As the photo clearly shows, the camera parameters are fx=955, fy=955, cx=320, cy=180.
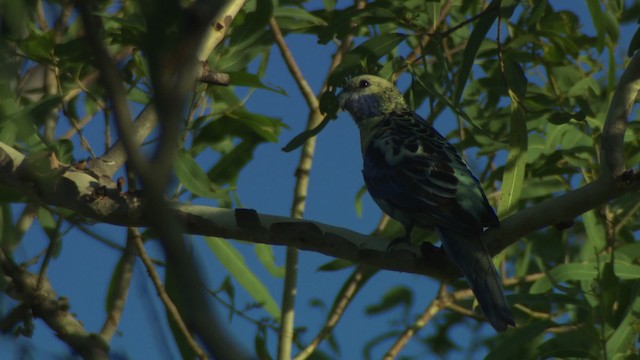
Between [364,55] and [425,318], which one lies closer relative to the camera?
[364,55]

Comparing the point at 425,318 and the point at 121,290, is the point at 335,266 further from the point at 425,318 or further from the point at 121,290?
the point at 121,290

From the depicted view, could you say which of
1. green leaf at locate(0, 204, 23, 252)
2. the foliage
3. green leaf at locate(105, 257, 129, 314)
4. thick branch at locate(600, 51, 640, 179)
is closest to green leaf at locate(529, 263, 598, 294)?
the foliage

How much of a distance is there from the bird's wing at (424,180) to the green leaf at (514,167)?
0.07 metres

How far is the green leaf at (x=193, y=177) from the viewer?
3.77 m

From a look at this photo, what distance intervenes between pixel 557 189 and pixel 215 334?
154 inches

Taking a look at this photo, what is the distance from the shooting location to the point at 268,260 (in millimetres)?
4742

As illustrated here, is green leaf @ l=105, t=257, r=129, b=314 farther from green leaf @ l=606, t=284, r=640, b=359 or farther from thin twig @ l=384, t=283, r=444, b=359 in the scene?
green leaf @ l=606, t=284, r=640, b=359

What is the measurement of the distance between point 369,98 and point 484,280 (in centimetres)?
157

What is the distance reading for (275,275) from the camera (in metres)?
4.77

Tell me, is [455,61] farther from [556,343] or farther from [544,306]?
[556,343]

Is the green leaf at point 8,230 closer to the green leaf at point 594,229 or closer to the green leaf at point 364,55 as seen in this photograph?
the green leaf at point 364,55

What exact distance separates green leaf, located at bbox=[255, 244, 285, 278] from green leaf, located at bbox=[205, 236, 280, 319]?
285 mm

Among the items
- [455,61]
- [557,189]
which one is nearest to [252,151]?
[455,61]

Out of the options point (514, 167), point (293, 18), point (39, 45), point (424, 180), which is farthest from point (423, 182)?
point (39, 45)
